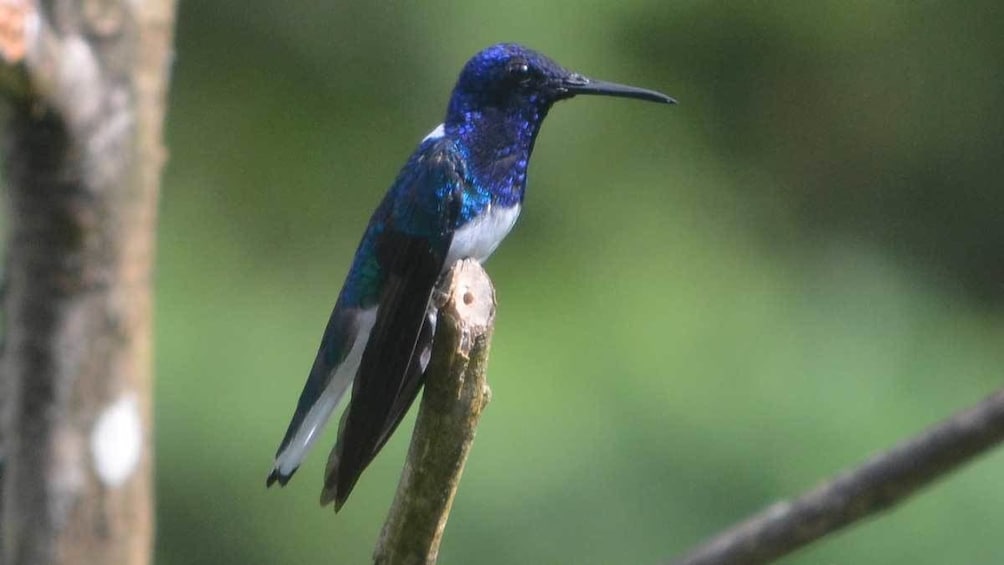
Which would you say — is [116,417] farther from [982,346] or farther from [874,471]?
[982,346]

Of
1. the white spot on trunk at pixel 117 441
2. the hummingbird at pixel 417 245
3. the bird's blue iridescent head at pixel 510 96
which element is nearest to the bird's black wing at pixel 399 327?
A: the hummingbird at pixel 417 245

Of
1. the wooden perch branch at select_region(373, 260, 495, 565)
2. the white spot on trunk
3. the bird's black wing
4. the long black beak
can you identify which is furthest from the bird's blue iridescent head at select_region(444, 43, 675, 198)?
the white spot on trunk

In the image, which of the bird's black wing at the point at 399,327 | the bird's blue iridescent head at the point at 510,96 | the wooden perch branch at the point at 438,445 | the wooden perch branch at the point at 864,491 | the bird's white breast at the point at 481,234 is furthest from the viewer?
the bird's blue iridescent head at the point at 510,96

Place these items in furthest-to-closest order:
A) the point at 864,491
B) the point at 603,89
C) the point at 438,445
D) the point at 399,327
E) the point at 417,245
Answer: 1. the point at 603,89
2. the point at 417,245
3. the point at 399,327
4. the point at 438,445
5. the point at 864,491

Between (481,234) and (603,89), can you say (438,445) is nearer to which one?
(481,234)

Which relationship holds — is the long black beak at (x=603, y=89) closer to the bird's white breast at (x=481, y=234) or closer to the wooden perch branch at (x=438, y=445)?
the bird's white breast at (x=481, y=234)

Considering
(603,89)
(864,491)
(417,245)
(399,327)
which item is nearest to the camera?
(864,491)

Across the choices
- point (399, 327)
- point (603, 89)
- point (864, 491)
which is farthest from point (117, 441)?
point (603, 89)
